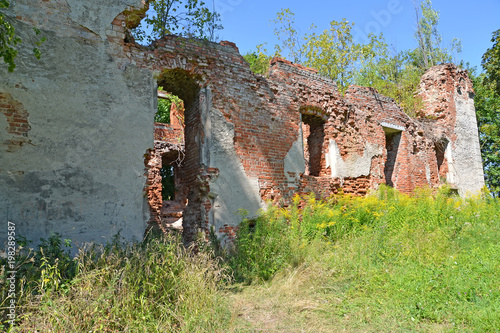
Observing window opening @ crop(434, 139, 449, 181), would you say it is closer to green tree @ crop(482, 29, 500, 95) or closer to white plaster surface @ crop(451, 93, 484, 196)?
white plaster surface @ crop(451, 93, 484, 196)

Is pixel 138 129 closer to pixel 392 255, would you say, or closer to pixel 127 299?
pixel 127 299

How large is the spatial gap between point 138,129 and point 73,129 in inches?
36.8

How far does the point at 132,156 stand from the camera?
5.54 m

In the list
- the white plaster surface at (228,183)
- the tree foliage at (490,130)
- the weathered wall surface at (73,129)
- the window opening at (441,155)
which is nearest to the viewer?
the weathered wall surface at (73,129)

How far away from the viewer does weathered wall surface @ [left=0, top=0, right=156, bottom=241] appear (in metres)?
4.79

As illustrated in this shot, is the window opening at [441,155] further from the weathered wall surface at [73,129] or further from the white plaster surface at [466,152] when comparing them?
the weathered wall surface at [73,129]

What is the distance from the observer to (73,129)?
516cm

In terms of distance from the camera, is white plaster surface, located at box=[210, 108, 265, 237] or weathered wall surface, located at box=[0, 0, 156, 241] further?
white plaster surface, located at box=[210, 108, 265, 237]

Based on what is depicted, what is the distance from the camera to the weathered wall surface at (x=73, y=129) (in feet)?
15.7

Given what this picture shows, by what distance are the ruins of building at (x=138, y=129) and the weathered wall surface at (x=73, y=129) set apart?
0.05ft

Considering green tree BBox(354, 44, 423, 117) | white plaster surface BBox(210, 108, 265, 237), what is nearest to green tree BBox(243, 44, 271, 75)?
green tree BBox(354, 44, 423, 117)

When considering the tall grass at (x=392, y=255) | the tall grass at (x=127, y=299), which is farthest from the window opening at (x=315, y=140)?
the tall grass at (x=127, y=299)

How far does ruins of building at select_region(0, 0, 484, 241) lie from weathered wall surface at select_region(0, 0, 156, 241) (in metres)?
0.01

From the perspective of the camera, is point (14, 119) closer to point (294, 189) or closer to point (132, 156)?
point (132, 156)
